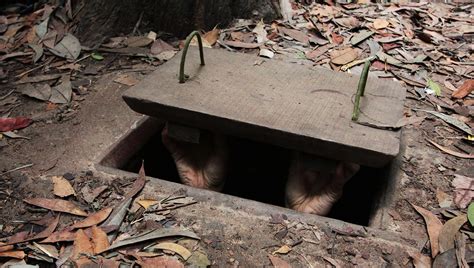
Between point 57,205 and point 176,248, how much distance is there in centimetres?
61

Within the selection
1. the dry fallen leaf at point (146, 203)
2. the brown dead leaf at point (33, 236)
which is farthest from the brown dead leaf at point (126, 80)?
the brown dead leaf at point (33, 236)

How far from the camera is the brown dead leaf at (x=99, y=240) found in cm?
172

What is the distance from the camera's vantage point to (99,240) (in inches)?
69.2

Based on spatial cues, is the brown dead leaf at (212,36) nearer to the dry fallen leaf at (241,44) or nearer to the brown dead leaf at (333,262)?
the dry fallen leaf at (241,44)

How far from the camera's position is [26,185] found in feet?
6.77

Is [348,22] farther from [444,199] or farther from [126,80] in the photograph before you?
[444,199]

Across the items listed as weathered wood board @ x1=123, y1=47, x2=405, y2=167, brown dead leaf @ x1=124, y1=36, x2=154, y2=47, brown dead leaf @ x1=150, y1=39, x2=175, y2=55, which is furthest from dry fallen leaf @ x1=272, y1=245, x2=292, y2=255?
brown dead leaf @ x1=124, y1=36, x2=154, y2=47

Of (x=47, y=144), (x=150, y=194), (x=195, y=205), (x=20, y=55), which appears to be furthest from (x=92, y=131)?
(x=20, y=55)

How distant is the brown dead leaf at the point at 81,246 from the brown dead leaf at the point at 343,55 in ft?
6.76

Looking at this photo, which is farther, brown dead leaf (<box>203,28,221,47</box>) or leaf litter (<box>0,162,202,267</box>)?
brown dead leaf (<box>203,28,221,47</box>)

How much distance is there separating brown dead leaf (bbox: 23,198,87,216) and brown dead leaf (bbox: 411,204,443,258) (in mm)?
1436

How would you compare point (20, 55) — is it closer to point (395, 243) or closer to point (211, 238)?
point (211, 238)

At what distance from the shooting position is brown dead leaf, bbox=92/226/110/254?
67.8 inches

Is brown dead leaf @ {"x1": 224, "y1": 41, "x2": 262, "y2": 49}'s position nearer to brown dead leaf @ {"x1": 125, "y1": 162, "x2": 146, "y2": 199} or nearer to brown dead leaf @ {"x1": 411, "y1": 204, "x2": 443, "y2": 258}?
brown dead leaf @ {"x1": 125, "y1": 162, "x2": 146, "y2": 199}
